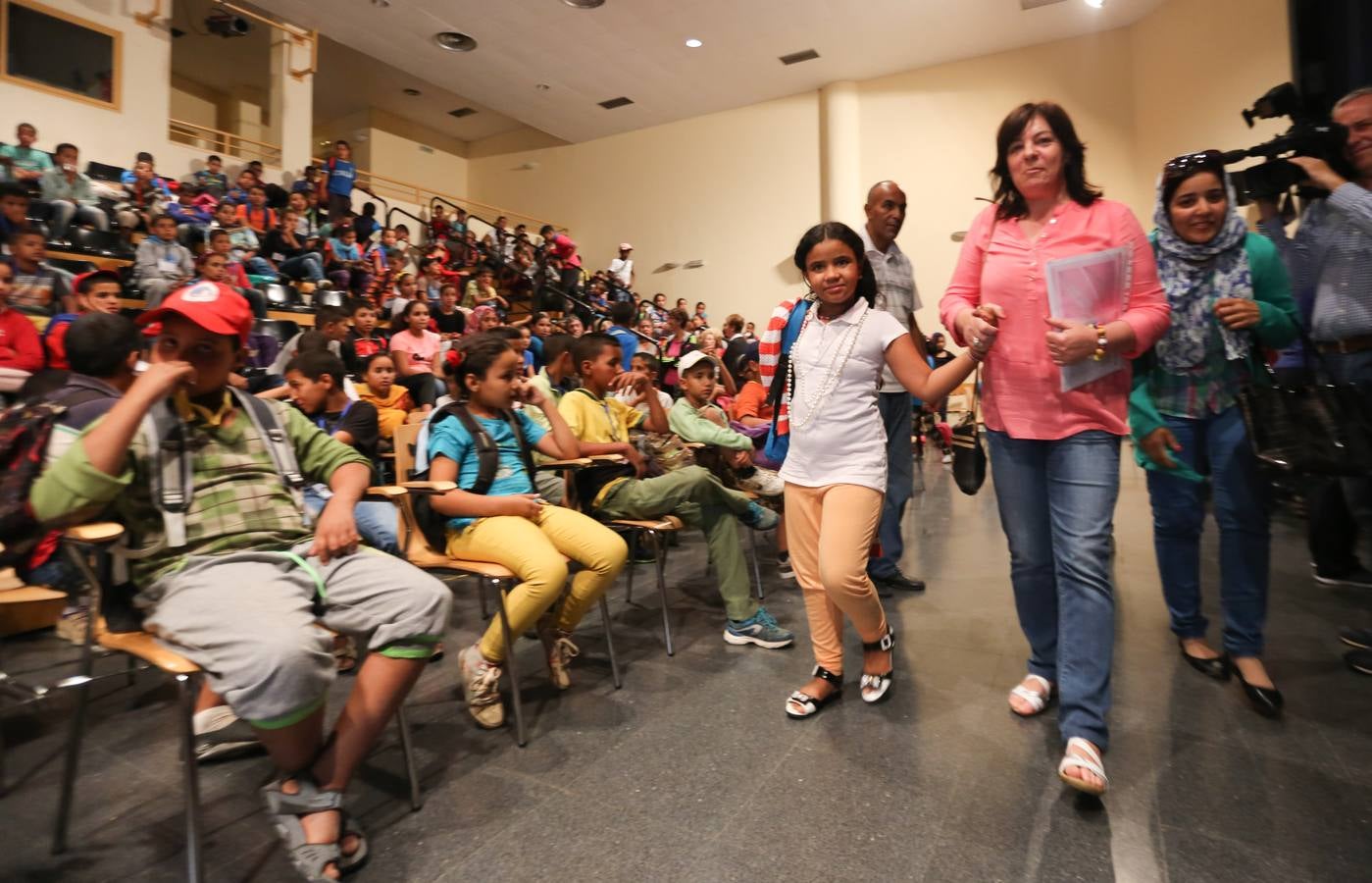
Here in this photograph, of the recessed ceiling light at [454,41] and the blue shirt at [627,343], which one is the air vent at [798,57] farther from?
the blue shirt at [627,343]

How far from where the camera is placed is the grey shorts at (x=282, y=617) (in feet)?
4.30

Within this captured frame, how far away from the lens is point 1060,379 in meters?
1.70

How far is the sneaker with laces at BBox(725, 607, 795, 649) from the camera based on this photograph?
2701 millimetres

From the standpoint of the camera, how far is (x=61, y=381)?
2.06 metres

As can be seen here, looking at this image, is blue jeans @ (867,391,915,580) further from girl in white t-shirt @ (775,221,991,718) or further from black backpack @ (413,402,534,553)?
black backpack @ (413,402,534,553)

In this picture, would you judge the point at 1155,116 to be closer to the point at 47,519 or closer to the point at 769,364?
the point at 769,364

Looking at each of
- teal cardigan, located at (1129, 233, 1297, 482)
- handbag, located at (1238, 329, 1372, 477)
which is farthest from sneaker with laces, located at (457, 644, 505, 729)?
handbag, located at (1238, 329, 1372, 477)

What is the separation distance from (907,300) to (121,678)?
3408 mm

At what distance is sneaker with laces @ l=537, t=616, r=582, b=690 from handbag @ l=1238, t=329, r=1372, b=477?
7.22 feet

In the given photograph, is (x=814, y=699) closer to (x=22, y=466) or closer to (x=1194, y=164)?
(x=1194, y=164)

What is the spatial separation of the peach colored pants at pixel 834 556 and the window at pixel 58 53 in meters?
10.0

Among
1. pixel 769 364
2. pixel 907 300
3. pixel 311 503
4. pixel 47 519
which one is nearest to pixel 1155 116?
pixel 907 300

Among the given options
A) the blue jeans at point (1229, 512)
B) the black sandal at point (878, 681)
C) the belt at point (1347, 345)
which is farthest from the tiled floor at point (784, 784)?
the belt at point (1347, 345)

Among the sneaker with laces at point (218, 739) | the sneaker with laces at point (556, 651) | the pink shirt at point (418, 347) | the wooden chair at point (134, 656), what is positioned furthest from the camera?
the pink shirt at point (418, 347)
